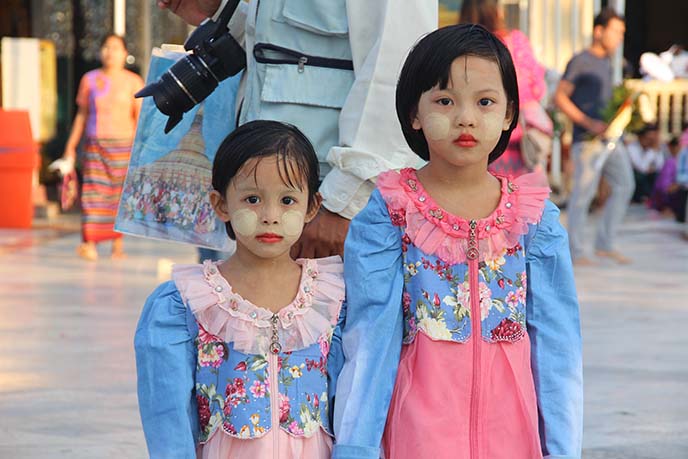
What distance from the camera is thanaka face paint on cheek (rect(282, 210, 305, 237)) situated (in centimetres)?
285

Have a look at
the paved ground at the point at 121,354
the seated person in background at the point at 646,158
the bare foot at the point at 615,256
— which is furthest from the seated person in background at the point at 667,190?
the bare foot at the point at 615,256

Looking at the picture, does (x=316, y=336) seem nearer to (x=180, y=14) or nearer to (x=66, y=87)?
(x=180, y=14)

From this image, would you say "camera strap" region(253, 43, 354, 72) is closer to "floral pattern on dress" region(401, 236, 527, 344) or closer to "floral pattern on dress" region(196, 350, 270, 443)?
"floral pattern on dress" region(401, 236, 527, 344)

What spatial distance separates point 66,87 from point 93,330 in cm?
984

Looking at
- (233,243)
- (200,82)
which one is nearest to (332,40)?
(200,82)

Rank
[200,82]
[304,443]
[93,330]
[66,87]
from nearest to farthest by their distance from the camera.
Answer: [304,443], [200,82], [93,330], [66,87]

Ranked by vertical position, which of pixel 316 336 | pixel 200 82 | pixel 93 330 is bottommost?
pixel 93 330

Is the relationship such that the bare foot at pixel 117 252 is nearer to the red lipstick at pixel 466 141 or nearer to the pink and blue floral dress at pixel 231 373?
the pink and blue floral dress at pixel 231 373

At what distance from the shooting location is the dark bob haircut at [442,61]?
287cm

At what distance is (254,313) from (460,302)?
422mm

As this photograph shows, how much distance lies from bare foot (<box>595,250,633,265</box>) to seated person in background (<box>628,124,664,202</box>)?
734 centimetres

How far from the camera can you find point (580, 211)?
10.6 m

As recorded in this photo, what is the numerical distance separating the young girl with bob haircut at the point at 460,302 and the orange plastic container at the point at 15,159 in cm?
1069

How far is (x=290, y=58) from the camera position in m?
3.40
